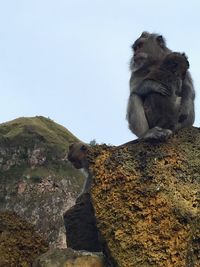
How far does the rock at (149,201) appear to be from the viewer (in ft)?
21.2

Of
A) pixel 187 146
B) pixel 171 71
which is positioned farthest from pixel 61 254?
pixel 171 71

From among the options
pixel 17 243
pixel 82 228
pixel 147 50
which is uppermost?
pixel 147 50

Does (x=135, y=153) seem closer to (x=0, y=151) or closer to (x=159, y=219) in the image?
(x=159, y=219)

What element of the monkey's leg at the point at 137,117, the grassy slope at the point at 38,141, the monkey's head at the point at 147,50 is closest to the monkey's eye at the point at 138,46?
the monkey's head at the point at 147,50

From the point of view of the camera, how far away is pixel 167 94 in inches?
342

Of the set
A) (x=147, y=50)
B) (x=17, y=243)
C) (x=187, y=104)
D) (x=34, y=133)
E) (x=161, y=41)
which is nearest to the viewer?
(x=17, y=243)

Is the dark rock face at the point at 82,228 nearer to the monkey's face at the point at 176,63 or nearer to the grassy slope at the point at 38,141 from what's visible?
the monkey's face at the point at 176,63

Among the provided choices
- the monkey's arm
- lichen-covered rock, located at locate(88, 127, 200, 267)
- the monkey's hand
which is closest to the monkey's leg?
the monkey's hand

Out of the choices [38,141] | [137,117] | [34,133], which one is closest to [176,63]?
[137,117]

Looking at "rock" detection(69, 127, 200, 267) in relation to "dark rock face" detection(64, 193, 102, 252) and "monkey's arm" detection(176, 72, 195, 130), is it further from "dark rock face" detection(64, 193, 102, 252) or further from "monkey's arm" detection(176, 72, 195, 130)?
"monkey's arm" detection(176, 72, 195, 130)

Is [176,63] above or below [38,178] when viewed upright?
above

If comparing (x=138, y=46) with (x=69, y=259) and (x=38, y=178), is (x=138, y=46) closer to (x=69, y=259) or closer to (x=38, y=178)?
(x=69, y=259)

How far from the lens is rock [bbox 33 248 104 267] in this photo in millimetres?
6789

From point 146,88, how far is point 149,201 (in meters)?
2.51
